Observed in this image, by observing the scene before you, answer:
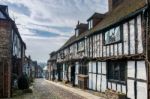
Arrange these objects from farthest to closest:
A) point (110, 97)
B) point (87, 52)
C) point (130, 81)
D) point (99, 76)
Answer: point (87, 52)
point (99, 76)
point (110, 97)
point (130, 81)

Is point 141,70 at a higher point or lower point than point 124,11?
lower

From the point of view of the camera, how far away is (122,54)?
18.6 meters

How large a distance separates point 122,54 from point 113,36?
7.97ft

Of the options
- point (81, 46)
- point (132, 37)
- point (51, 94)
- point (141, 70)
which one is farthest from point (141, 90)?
point (81, 46)

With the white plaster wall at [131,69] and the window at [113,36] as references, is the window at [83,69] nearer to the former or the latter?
the window at [113,36]

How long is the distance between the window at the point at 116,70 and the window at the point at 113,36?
5.46 ft

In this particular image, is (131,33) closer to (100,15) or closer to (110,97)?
(110,97)

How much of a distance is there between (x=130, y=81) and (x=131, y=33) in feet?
10.1

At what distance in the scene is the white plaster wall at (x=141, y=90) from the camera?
50.1 feet

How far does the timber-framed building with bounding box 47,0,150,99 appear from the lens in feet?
51.6

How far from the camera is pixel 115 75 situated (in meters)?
20.3

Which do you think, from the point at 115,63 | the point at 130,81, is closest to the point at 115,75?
the point at 115,63

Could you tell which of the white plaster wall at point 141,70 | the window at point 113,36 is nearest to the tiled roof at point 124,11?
the window at point 113,36

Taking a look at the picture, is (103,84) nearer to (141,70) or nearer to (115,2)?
(141,70)
